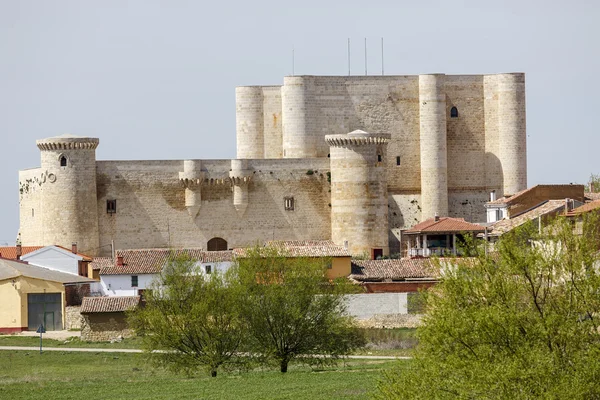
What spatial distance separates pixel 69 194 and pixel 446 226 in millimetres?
12865

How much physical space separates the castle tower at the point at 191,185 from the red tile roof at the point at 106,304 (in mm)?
12521

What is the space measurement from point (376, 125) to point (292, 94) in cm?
354

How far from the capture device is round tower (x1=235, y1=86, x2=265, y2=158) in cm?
5850

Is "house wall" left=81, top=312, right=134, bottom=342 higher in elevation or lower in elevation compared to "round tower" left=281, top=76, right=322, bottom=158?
lower

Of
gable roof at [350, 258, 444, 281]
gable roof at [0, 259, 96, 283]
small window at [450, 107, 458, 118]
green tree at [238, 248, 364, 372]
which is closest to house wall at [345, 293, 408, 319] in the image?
gable roof at [350, 258, 444, 281]

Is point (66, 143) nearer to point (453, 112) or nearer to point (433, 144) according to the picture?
point (433, 144)

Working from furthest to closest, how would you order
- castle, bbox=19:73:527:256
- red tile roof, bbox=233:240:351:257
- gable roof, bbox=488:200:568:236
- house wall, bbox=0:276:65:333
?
castle, bbox=19:73:527:256 → gable roof, bbox=488:200:568:236 → red tile roof, bbox=233:240:351:257 → house wall, bbox=0:276:65:333

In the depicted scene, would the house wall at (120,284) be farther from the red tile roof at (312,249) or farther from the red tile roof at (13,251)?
the red tile roof at (13,251)

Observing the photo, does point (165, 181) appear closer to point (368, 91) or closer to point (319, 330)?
point (368, 91)

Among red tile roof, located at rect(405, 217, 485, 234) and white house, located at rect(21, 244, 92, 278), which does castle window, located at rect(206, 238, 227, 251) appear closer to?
white house, located at rect(21, 244, 92, 278)

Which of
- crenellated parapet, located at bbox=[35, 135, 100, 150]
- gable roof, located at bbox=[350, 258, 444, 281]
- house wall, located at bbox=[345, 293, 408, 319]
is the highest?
crenellated parapet, located at bbox=[35, 135, 100, 150]

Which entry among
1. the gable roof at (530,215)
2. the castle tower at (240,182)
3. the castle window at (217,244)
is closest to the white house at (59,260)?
the castle window at (217,244)

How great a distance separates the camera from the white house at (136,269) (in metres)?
47.4

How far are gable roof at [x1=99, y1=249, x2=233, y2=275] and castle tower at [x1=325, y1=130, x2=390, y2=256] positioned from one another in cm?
571
